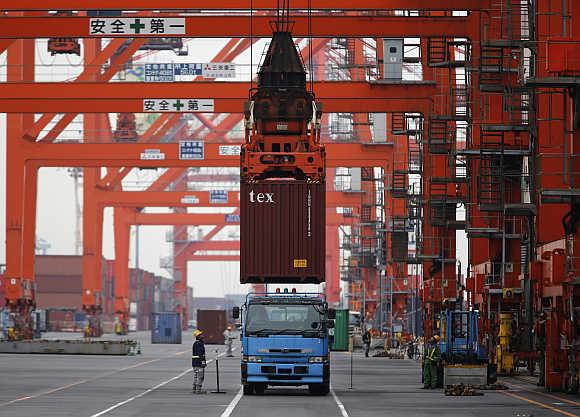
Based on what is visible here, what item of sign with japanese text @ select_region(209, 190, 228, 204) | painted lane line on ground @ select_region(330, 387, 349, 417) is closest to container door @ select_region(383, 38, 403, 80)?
painted lane line on ground @ select_region(330, 387, 349, 417)

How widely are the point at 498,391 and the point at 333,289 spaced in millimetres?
103160

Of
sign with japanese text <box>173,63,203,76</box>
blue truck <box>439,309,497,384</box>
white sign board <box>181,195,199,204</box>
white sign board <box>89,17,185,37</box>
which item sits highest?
sign with japanese text <box>173,63,203,76</box>

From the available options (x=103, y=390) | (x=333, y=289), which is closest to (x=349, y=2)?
(x=103, y=390)

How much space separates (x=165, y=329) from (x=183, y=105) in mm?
42265

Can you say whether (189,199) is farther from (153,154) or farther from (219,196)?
(153,154)

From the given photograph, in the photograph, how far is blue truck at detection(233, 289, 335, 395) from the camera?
99.6 feet

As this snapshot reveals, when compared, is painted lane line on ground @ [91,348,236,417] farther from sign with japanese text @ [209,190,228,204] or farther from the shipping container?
the shipping container

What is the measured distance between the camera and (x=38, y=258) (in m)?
139

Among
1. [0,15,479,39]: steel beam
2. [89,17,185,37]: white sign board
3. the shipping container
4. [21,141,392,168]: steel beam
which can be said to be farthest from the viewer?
the shipping container

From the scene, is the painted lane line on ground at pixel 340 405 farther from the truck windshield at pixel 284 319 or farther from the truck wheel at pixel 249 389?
the truck wheel at pixel 249 389

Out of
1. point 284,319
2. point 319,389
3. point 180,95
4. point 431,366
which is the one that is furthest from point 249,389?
point 180,95

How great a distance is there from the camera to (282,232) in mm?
33250

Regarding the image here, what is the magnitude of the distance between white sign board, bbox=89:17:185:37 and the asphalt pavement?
10.5 meters

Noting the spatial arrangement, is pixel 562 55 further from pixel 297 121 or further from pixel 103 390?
pixel 103 390
